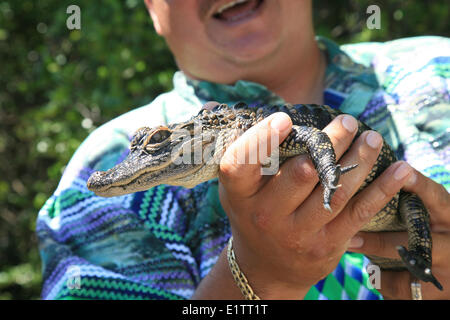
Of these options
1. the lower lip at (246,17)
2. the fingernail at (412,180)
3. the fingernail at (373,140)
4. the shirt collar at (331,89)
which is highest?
the lower lip at (246,17)

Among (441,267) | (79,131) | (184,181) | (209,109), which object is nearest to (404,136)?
(441,267)

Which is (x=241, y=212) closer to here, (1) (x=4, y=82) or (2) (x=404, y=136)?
(2) (x=404, y=136)

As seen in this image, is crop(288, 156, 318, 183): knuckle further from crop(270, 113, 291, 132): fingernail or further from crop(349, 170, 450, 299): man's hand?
crop(349, 170, 450, 299): man's hand

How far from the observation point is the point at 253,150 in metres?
1.63

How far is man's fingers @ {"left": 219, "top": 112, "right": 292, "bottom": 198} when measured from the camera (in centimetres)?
163

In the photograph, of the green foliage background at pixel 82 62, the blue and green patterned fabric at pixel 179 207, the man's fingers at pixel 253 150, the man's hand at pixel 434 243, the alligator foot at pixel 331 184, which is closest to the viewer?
the alligator foot at pixel 331 184

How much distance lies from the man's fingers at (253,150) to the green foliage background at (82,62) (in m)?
2.44

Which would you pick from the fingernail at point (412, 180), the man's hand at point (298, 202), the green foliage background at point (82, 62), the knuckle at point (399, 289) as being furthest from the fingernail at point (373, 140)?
the green foliage background at point (82, 62)

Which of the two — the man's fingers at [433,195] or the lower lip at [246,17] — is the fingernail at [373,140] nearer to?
the man's fingers at [433,195]

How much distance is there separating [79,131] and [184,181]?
2845 mm

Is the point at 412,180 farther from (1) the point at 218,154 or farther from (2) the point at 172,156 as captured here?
(2) the point at 172,156

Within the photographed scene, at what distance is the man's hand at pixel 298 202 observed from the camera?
65.1 inches

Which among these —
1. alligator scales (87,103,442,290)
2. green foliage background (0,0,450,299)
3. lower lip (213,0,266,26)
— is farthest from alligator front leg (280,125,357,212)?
green foliage background (0,0,450,299)

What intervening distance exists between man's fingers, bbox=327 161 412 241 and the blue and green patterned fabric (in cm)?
46
